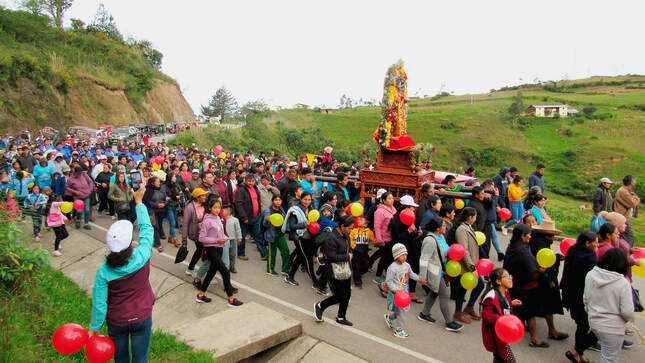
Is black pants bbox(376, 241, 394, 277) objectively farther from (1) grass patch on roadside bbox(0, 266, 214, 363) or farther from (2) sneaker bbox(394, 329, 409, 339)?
(1) grass patch on roadside bbox(0, 266, 214, 363)

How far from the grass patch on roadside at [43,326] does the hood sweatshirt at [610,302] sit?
167 inches

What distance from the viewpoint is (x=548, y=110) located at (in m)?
54.8

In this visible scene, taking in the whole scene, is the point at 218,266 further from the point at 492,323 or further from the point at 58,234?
the point at 58,234

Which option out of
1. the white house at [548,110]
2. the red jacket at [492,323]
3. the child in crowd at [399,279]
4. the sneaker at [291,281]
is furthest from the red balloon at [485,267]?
the white house at [548,110]

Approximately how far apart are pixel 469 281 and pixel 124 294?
14.3ft

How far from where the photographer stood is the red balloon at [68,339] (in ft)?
9.99

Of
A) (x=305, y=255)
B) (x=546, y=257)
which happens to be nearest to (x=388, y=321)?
(x=305, y=255)

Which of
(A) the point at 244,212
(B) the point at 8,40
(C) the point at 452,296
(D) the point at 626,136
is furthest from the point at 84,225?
(D) the point at 626,136

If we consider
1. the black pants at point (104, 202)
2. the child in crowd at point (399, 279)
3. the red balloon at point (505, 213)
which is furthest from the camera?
the black pants at point (104, 202)

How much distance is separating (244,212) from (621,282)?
6312mm

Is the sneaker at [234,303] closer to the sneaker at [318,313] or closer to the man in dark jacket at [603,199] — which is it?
the sneaker at [318,313]

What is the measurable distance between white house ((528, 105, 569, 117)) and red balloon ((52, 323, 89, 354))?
6217 cm

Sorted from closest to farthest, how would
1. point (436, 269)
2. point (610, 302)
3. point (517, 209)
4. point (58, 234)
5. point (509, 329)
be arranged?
point (509, 329)
point (610, 302)
point (436, 269)
point (58, 234)
point (517, 209)

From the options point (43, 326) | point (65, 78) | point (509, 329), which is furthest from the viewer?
point (65, 78)
